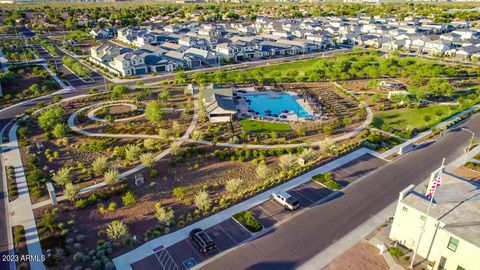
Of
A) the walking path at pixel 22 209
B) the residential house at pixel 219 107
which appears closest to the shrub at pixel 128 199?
the walking path at pixel 22 209

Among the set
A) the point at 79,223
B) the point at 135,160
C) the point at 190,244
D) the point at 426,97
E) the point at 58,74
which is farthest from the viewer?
the point at 58,74

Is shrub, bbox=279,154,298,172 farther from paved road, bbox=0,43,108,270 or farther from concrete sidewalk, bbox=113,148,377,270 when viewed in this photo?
paved road, bbox=0,43,108,270

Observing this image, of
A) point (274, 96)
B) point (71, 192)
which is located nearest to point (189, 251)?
point (71, 192)

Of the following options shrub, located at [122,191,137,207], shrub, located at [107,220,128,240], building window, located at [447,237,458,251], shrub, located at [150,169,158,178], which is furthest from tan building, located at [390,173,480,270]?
shrub, located at [150,169,158,178]

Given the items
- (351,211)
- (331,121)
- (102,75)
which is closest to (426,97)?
(331,121)

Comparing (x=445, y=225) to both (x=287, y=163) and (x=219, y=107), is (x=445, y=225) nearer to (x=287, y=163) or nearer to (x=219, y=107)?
(x=287, y=163)

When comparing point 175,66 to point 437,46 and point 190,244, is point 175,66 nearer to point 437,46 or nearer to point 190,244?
point 190,244

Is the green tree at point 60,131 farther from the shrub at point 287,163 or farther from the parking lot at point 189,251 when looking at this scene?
the shrub at point 287,163
